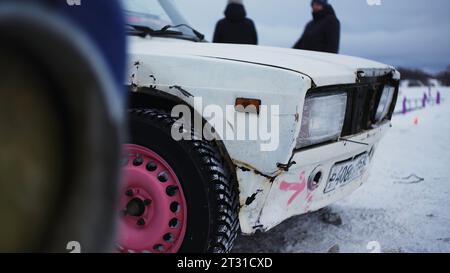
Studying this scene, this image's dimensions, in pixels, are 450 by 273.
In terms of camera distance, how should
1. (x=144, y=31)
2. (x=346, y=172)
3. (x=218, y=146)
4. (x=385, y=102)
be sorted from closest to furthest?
(x=218, y=146)
(x=346, y=172)
(x=144, y=31)
(x=385, y=102)

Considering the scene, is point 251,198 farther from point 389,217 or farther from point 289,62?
point 389,217

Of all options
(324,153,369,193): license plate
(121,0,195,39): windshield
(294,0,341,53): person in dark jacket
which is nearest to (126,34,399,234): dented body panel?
(324,153,369,193): license plate

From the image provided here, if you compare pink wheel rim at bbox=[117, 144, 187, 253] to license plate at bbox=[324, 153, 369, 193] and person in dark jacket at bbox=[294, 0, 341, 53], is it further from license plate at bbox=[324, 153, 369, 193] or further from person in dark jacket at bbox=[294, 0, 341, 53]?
person in dark jacket at bbox=[294, 0, 341, 53]

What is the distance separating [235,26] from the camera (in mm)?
4148

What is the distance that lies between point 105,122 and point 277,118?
3.33 feet

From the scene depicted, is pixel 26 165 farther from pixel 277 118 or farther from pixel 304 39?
pixel 304 39

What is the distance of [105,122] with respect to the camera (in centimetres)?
63

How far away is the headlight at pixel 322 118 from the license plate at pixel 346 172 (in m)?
0.23

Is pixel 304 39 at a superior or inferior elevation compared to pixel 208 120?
superior

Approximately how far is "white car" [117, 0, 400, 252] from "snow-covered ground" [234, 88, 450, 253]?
66cm

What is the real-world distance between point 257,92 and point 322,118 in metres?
0.42

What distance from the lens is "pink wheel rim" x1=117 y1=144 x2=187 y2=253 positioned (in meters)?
1.68

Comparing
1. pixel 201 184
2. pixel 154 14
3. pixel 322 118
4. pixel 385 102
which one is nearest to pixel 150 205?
pixel 201 184
